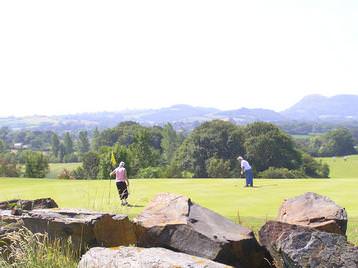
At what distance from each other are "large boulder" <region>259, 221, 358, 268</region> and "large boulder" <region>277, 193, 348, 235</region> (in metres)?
2.08

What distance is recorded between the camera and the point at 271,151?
84.3 meters

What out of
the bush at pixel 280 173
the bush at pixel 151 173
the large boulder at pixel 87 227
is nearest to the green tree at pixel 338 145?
the bush at pixel 280 173

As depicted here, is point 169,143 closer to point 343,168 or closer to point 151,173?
point 343,168

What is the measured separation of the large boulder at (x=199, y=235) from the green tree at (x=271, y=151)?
76338 millimetres

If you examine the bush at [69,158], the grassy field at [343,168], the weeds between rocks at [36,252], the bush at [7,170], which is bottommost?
the bush at [69,158]

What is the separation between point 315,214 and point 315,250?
294cm

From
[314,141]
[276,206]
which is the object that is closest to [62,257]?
[276,206]

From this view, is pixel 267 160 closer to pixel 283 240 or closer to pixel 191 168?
pixel 191 168

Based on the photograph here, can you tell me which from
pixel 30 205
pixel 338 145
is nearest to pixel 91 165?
pixel 30 205

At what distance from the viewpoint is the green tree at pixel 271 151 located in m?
84.5

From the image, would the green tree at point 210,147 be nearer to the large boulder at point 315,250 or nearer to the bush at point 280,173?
the bush at point 280,173

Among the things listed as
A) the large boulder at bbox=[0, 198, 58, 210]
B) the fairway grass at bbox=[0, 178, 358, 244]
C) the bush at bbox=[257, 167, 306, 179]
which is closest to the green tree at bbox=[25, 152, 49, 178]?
the bush at bbox=[257, 167, 306, 179]

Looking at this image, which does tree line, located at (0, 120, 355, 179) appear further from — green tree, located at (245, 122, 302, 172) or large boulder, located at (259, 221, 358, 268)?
large boulder, located at (259, 221, 358, 268)

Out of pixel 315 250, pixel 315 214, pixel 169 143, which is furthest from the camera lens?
pixel 169 143
